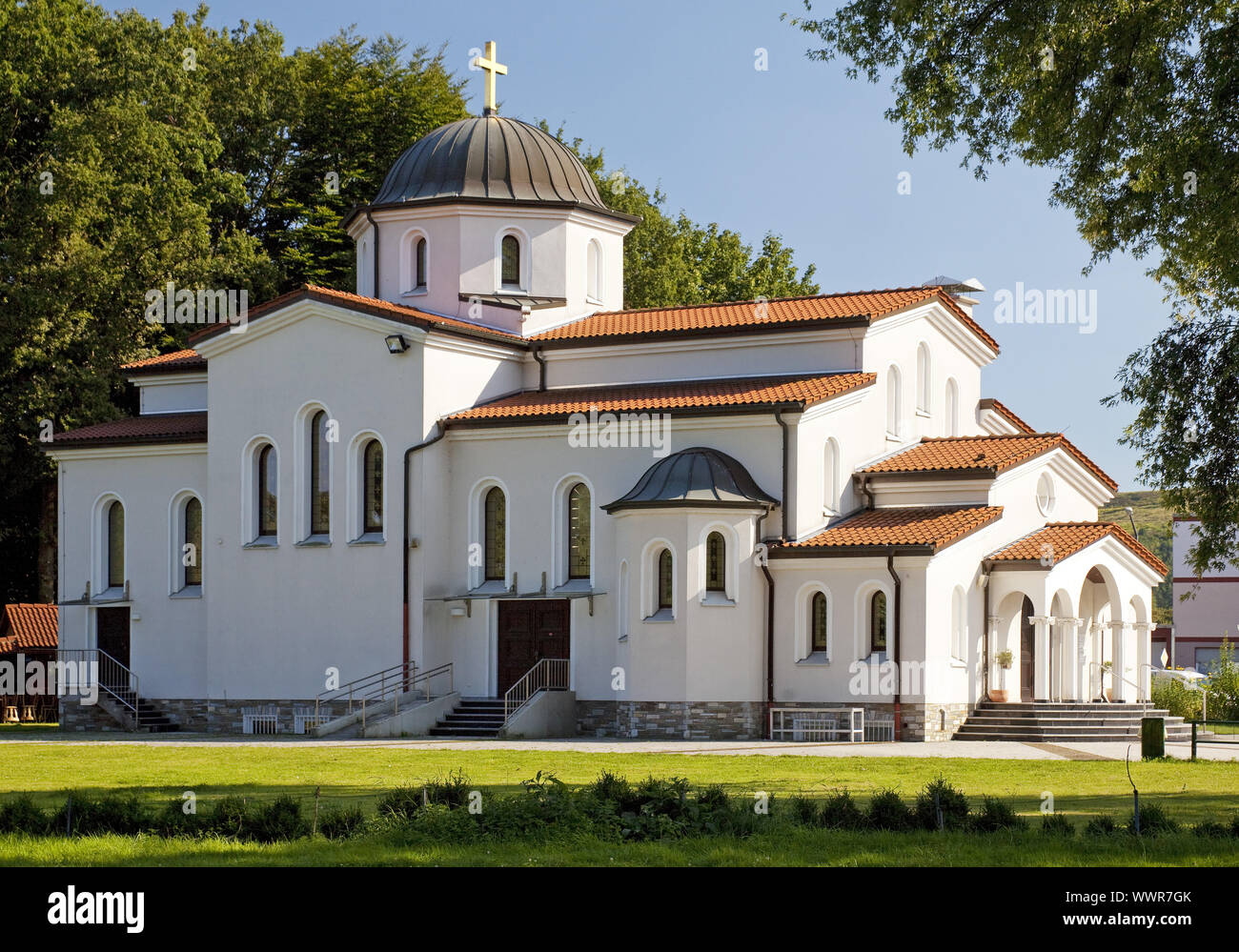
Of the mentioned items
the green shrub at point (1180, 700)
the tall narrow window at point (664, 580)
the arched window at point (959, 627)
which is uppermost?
the tall narrow window at point (664, 580)

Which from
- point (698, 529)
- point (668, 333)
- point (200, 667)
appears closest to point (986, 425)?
point (668, 333)

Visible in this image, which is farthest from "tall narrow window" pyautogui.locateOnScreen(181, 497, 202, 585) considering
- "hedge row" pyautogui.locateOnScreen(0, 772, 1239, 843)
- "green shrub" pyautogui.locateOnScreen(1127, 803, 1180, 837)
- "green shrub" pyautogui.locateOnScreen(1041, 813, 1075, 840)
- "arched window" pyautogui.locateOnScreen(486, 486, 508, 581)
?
"green shrub" pyautogui.locateOnScreen(1127, 803, 1180, 837)

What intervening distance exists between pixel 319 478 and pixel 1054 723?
55.1 feet

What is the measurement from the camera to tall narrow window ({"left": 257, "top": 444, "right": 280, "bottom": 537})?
37844mm

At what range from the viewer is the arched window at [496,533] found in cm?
3619

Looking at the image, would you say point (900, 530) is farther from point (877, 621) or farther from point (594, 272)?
point (594, 272)

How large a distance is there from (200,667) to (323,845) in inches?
979

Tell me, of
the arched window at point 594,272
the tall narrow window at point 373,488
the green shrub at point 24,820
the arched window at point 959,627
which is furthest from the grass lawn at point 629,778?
the arched window at point 594,272

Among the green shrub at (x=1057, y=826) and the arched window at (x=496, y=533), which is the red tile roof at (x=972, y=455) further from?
the green shrub at (x=1057, y=826)

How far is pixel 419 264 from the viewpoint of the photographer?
40375 millimetres

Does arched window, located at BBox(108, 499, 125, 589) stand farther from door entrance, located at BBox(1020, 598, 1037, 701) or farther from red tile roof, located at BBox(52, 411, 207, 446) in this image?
door entrance, located at BBox(1020, 598, 1037, 701)

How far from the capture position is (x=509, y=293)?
3972cm

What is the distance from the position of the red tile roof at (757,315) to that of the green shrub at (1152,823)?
2028 cm

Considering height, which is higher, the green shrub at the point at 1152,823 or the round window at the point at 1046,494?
the round window at the point at 1046,494
